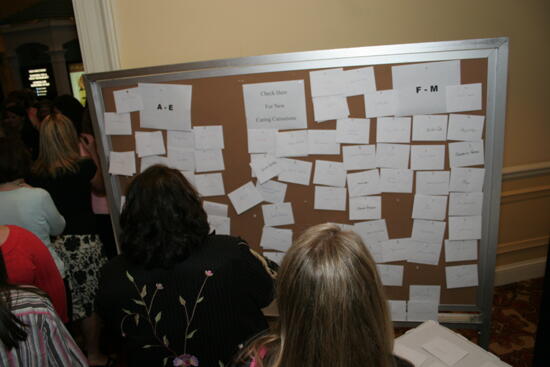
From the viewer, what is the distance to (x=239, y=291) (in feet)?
3.81

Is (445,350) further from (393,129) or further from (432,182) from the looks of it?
(393,129)

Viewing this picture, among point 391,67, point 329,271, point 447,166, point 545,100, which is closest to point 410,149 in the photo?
point 447,166

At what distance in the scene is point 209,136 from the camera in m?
1.72

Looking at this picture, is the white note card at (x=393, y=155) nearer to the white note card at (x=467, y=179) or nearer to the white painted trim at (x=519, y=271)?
the white note card at (x=467, y=179)

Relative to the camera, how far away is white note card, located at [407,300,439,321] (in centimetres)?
174

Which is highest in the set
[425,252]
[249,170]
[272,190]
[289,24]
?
[289,24]

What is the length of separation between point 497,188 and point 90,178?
2.22 meters

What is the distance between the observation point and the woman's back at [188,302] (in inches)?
44.1

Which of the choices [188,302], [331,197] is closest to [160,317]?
[188,302]

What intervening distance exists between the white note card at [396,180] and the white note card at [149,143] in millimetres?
1113

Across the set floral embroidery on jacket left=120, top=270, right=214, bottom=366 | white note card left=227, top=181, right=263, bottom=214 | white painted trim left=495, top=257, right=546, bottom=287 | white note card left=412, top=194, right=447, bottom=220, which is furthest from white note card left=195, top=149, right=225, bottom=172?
white painted trim left=495, top=257, right=546, bottom=287

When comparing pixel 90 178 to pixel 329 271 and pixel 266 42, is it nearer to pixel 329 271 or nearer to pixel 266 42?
pixel 266 42

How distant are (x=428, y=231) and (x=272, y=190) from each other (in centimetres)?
78

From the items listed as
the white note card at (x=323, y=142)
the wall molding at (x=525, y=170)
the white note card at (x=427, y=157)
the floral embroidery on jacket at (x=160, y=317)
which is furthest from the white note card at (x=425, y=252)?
the wall molding at (x=525, y=170)
